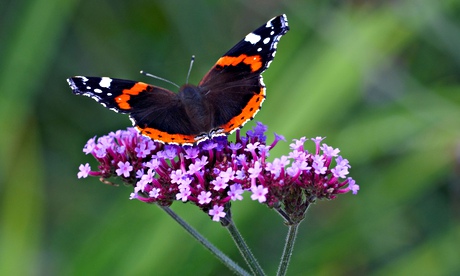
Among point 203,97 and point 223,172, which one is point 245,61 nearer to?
point 203,97

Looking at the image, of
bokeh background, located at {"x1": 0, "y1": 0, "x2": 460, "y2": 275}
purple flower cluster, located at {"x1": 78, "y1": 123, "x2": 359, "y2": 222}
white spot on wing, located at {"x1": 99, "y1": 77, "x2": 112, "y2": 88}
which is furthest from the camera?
bokeh background, located at {"x1": 0, "y1": 0, "x2": 460, "y2": 275}

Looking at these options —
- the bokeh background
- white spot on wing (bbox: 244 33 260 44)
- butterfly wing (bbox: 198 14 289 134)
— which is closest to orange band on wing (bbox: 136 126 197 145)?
butterfly wing (bbox: 198 14 289 134)

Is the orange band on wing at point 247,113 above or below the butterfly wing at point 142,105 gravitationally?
above

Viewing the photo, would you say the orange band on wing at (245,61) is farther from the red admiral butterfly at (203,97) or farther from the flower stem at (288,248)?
the flower stem at (288,248)

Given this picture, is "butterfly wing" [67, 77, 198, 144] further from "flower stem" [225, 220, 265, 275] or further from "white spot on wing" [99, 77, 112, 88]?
"flower stem" [225, 220, 265, 275]

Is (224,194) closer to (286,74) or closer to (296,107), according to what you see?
(296,107)

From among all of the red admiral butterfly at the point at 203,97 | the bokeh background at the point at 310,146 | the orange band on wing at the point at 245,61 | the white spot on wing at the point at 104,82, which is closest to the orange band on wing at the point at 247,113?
the red admiral butterfly at the point at 203,97
